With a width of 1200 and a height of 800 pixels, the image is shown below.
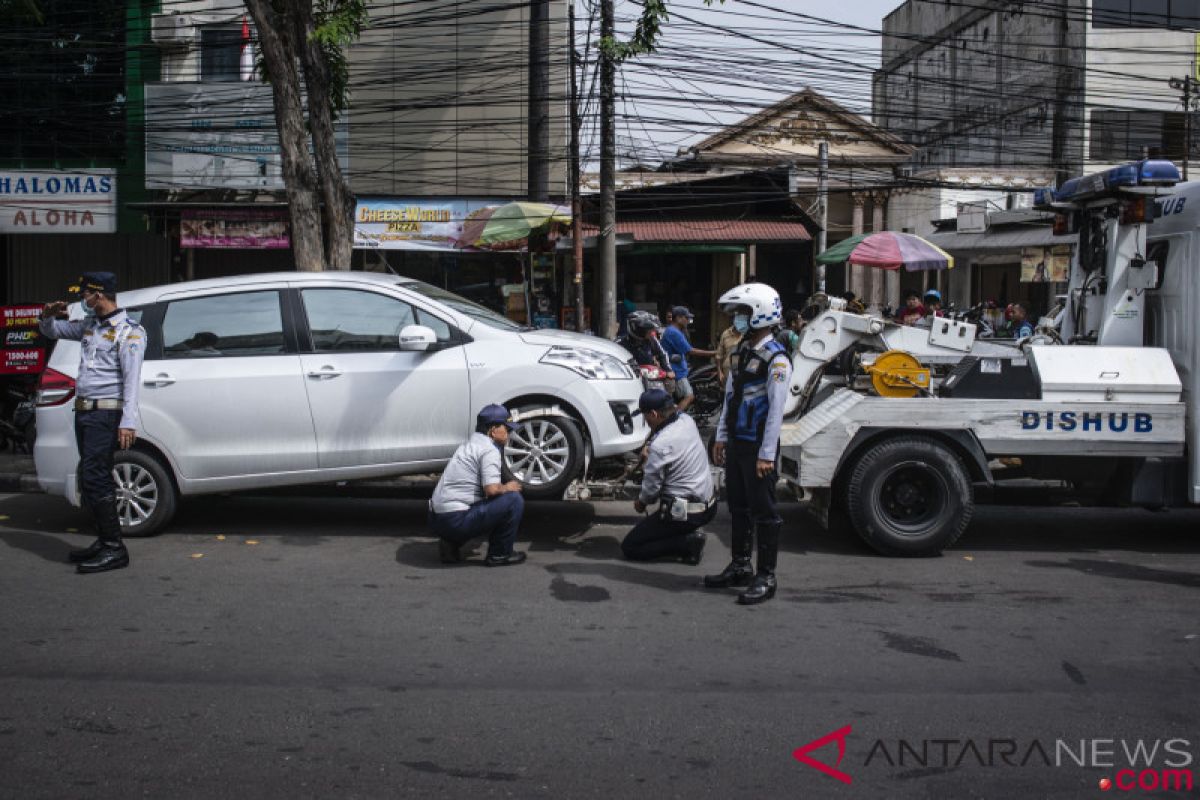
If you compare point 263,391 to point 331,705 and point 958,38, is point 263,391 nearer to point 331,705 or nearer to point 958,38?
point 331,705

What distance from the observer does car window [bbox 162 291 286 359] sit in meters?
8.05

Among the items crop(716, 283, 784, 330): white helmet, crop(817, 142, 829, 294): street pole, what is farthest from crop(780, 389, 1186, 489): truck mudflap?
crop(817, 142, 829, 294): street pole

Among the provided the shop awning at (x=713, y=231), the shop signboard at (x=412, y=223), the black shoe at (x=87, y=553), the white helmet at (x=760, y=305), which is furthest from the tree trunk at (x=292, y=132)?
the shop awning at (x=713, y=231)

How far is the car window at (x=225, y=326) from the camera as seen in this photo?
8055mm

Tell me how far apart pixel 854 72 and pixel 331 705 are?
1801 centimetres

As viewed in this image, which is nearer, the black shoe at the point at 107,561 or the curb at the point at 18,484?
the black shoe at the point at 107,561

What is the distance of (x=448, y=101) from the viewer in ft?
69.4

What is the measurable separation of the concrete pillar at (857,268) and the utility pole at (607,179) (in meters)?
16.6

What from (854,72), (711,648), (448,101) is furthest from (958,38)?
(711,648)

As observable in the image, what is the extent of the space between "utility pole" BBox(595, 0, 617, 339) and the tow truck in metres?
8.83

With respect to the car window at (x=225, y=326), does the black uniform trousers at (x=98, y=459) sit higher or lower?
lower

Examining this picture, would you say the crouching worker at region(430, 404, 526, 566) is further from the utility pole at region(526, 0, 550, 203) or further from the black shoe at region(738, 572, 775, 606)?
the utility pole at region(526, 0, 550, 203)

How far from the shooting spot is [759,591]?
20.8 feet

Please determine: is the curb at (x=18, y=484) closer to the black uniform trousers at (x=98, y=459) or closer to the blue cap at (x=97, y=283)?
the black uniform trousers at (x=98, y=459)
